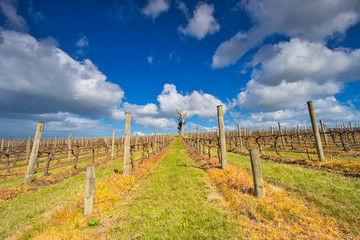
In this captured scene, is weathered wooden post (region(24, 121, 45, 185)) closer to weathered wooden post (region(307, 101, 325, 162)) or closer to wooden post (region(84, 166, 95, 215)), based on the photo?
wooden post (region(84, 166, 95, 215))

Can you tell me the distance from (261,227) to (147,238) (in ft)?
8.97

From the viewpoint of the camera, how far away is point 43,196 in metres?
7.01

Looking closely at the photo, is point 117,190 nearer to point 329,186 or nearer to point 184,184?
point 184,184

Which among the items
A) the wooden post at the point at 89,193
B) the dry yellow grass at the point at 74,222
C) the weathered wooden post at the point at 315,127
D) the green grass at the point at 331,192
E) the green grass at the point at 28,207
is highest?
the weathered wooden post at the point at 315,127

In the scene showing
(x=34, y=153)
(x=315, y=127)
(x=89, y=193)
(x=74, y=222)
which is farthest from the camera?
(x=315, y=127)

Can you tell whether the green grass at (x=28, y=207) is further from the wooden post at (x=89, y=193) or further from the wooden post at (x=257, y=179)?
the wooden post at (x=257, y=179)

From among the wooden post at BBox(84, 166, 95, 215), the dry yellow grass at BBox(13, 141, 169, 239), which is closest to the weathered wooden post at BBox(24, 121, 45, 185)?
the dry yellow grass at BBox(13, 141, 169, 239)

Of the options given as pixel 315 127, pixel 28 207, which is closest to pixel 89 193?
pixel 28 207

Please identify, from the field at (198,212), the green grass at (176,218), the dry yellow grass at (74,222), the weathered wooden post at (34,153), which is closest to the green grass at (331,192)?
the field at (198,212)

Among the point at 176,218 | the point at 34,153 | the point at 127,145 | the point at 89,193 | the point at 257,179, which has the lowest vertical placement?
the point at 176,218

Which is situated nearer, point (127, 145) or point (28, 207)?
point (28, 207)

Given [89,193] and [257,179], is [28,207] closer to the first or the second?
[89,193]

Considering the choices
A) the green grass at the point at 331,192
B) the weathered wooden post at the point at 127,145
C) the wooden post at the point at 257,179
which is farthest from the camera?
the weathered wooden post at the point at 127,145

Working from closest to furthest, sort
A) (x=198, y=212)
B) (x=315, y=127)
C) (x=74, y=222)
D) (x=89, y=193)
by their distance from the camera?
(x=74, y=222) → (x=198, y=212) → (x=89, y=193) → (x=315, y=127)
